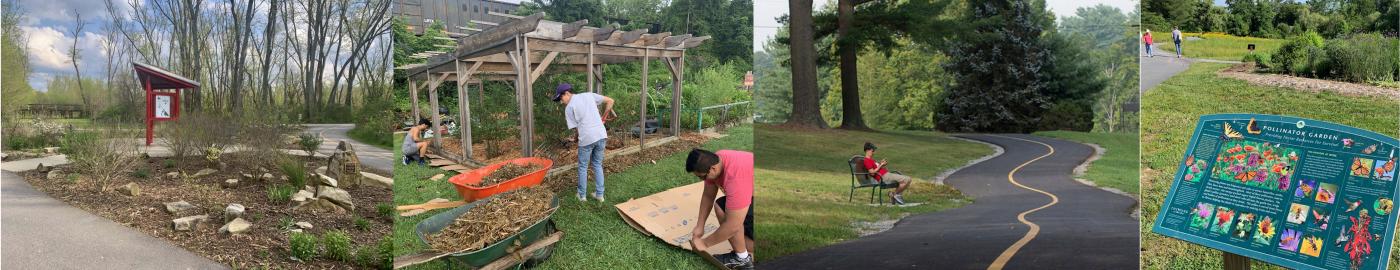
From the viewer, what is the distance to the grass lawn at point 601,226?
513cm

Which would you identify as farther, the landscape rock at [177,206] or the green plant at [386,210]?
the green plant at [386,210]

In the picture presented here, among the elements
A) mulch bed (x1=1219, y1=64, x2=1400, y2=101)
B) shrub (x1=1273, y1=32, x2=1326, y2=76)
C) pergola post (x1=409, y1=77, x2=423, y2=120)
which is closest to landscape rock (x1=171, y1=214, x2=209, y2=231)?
pergola post (x1=409, y1=77, x2=423, y2=120)

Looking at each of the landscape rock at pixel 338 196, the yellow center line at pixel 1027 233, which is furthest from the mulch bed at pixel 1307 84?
the landscape rock at pixel 338 196

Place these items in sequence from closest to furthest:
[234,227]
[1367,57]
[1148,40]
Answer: [234,227], [1367,57], [1148,40]

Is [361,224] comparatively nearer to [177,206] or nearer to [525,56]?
[177,206]

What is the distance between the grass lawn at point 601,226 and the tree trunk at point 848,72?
1056mm

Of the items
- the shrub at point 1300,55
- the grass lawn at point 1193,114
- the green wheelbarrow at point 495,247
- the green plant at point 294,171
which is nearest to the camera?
the green wheelbarrow at point 495,247

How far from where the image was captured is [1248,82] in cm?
714

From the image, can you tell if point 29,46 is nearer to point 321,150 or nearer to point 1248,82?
point 321,150

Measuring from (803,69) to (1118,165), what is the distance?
2.35m

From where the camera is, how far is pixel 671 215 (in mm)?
→ 5285

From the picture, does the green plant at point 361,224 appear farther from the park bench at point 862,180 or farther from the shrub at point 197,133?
the park bench at point 862,180

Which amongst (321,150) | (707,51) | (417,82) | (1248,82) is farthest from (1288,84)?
(321,150)

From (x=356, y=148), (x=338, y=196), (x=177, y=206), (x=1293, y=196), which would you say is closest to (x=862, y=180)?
(x=1293, y=196)
